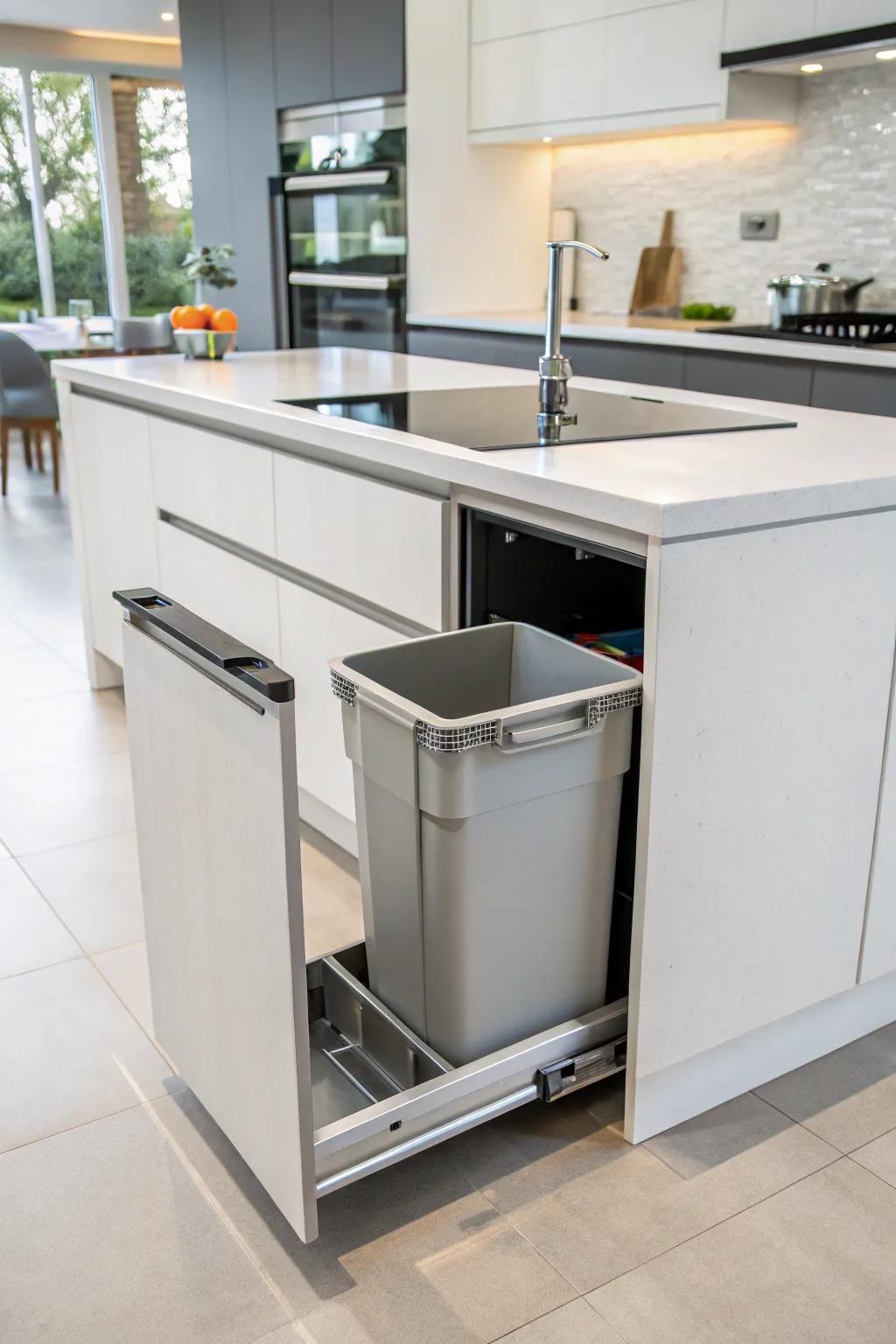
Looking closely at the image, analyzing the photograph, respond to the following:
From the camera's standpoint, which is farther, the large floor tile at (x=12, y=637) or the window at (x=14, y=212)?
the window at (x=14, y=212)

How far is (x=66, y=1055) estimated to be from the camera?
5.81ft

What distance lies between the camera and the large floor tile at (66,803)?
2.47 m

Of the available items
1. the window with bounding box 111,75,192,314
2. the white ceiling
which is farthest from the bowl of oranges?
the window with bounding box 111,75,192,314

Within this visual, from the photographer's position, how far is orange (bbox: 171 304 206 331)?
309cm

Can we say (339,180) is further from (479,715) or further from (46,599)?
(479,715)

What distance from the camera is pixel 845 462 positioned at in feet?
5.32

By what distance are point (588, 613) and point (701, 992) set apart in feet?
2.26

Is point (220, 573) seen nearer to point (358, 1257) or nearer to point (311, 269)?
point (358, 1257)

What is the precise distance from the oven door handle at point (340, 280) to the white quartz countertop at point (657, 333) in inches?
→ 6.3

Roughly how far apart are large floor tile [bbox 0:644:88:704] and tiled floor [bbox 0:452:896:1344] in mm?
1468

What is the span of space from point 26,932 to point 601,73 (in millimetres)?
3466

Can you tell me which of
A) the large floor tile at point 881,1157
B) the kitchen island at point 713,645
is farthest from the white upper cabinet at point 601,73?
the large floor tile at point 881,1157

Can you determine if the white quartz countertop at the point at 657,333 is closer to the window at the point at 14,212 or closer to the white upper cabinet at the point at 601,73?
the white upper cabinet at the point at 601,73

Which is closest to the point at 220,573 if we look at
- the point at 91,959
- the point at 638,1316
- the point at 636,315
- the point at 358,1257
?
the point at 91,959
